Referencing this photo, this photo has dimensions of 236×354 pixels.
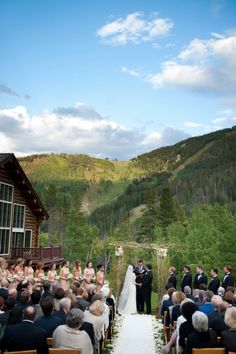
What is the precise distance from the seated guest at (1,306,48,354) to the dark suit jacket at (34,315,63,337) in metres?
0.49

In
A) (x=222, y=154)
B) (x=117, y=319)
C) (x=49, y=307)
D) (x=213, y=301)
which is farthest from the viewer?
(x=222, y=154)

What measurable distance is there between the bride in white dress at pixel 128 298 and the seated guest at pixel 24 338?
12.2 meters

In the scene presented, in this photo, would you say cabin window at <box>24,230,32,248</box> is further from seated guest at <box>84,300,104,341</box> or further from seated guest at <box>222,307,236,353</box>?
seated guest at <box>222,307,236,353</box>

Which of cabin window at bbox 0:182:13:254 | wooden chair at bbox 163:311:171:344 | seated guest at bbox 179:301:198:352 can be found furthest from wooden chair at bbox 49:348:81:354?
cabin window at bbox 0:182:13:254

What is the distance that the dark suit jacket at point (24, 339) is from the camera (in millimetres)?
5387

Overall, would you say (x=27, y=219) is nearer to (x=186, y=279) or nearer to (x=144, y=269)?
(x=144, y=269)

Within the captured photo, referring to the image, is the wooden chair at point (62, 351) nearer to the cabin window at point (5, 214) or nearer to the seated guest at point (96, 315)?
the seated guest at point (96, 315)

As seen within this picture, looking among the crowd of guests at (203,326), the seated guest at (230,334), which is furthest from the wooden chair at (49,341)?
the seated guest at (230,334)

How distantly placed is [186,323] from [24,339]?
2.44 m

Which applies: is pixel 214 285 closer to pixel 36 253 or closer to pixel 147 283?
pixel 147 283

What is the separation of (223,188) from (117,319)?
446 ft

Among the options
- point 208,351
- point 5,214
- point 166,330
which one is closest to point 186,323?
point 208,351

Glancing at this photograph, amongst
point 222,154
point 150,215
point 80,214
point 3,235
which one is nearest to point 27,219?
point 3,235

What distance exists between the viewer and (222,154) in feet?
655
